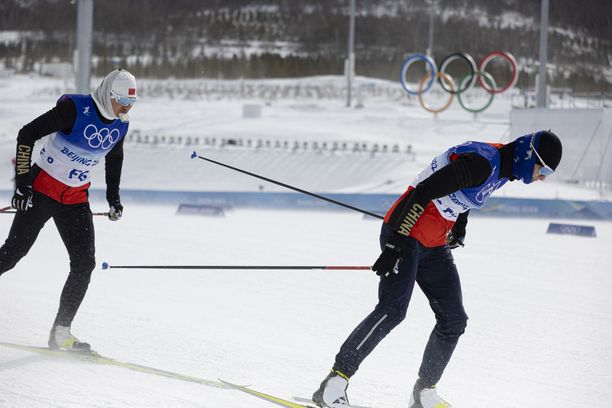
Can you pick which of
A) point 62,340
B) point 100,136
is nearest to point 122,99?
point 100,136

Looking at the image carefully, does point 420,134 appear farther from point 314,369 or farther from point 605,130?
point 314,369

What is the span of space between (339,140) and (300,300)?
59.3 feet

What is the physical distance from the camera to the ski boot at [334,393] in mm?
4059

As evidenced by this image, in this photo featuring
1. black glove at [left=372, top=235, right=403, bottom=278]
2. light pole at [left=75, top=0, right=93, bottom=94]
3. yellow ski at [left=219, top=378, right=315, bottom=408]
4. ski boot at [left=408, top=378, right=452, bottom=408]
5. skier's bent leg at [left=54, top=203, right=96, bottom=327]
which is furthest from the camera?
light pole at [left=75, top=0, right=93, bottom=94]

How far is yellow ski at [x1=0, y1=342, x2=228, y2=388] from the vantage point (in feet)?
14.9

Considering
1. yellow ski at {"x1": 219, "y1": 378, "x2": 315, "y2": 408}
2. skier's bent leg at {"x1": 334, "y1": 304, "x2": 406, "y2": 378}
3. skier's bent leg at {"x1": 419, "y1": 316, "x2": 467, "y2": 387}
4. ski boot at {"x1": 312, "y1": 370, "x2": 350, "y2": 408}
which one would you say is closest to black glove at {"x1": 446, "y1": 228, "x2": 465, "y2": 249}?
skier's bent leg at {"x1": 419, "y1": 316, "x2": 467, "y2": 387}

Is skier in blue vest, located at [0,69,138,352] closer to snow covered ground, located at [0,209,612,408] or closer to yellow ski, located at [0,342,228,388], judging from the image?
yellow ski, located at [0,342,228,388]

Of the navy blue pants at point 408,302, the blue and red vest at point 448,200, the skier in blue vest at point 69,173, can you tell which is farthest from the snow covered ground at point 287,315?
the blue and red vest at point 448,200

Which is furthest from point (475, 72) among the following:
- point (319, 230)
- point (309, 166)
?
point (319, 230)

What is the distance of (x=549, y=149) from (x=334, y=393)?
5.27 ft

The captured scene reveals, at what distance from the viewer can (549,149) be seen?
3.88 metres

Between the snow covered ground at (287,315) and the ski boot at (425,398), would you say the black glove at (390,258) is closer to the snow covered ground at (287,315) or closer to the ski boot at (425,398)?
the ski boot at (425,398)

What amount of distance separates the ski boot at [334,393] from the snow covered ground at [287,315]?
1.14ft

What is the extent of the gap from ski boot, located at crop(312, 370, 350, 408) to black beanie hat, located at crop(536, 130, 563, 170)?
147 centimetres
